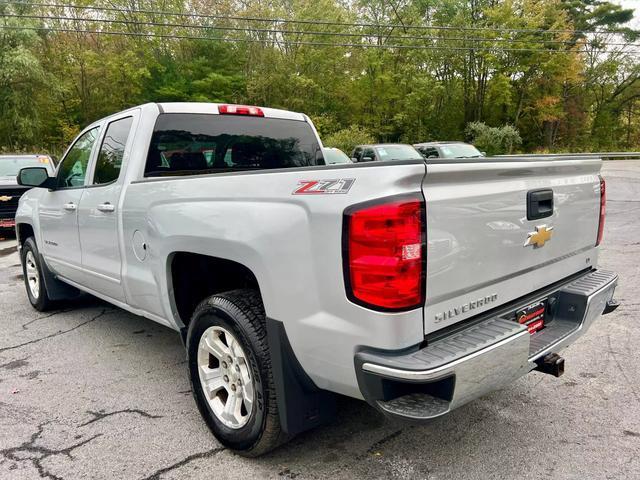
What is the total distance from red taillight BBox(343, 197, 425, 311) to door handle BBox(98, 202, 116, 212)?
2.22 m

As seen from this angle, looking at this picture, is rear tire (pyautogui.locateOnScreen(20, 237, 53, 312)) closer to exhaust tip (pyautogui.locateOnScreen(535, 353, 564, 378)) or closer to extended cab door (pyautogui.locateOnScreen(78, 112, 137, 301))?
extended cab door (pyautogui.locateOnScreen(78, 112, 137, 301))

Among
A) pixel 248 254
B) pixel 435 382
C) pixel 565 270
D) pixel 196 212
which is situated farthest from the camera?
pixel 565 270

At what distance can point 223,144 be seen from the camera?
382cm

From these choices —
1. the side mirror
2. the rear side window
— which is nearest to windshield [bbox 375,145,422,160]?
the rear side window

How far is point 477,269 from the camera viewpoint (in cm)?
225

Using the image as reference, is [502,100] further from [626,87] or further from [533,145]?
[626,87]

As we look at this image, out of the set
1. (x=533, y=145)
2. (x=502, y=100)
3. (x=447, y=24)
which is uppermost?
Result: (x=447, y=24)

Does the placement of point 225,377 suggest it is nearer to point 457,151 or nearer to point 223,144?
point 223,144

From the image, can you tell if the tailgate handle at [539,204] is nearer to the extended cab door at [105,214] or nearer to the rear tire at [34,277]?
the extended cab door at [105,214]

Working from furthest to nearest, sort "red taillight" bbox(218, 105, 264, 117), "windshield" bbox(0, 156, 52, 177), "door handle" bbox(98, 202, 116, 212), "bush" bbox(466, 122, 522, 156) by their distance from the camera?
"bush" bbox(466, 122, 522, 156) → "windshield" bbox(0, 156, 52, 177) → "red taillight" bbox(218, 105, 264, 117) → "door handle" bbox(98, 202, 116, 212)

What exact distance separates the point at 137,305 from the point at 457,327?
2.38 meters

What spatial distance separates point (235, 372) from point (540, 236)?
178 centimetres

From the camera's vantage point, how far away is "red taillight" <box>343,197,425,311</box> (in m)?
1.93

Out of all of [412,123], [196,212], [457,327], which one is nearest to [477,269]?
[457,327]
